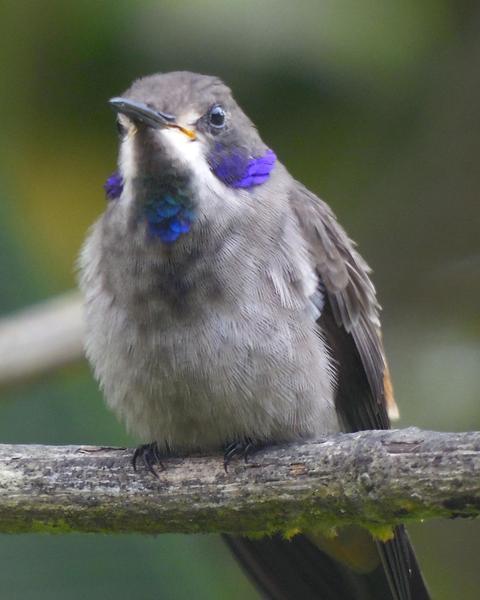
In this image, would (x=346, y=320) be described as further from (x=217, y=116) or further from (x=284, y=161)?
(x=284, y=161)

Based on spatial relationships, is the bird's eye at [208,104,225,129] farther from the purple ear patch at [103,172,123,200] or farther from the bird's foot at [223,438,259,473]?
the bird's foot at [223,438,259,473]

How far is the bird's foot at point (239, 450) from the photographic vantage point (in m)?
4.79

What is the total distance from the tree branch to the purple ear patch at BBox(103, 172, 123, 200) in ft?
3.23

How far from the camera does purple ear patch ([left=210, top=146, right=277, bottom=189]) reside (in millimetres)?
5066

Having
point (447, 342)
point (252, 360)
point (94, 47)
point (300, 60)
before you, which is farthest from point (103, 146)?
point (252, 360)

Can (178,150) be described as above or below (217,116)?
below

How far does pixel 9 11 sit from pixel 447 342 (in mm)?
3317

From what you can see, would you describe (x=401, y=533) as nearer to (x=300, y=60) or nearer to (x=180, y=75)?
(x=180, y=75)

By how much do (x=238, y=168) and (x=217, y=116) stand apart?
215 millimetres

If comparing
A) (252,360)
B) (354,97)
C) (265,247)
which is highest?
(354,97)

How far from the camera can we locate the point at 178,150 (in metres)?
4.83

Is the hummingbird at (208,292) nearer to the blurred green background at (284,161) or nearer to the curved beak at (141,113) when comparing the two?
the curved beak at (141,113)

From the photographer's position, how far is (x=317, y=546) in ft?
18.8

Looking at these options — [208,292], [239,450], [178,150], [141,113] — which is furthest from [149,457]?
[141,113]
